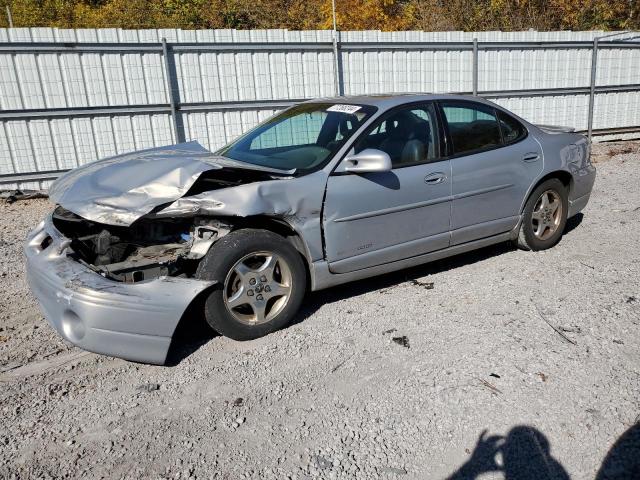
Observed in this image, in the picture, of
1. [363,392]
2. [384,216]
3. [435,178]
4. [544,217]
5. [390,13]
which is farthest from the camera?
[390,13]

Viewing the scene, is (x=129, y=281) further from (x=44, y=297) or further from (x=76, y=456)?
(x=76, y=456)

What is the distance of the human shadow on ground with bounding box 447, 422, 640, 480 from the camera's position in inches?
97.3

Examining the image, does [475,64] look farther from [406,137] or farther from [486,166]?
[406,137]

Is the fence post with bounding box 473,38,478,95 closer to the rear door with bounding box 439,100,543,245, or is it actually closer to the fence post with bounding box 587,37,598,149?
the fence post with bounding box 587,37,598,149

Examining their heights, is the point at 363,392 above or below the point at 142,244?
below

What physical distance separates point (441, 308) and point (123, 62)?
7.22 metres

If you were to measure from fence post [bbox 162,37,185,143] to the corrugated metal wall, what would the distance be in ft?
0.25

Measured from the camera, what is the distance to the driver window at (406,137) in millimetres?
4293

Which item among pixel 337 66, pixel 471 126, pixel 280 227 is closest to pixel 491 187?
pixel 471 126

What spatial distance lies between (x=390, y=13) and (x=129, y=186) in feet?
66.0

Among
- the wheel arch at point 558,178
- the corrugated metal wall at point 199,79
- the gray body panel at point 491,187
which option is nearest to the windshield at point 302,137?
the gray body panel at point 491,187

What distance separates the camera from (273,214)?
147 inches

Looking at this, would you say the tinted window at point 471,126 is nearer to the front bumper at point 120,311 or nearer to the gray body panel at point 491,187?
the gray body panel at point 491,187

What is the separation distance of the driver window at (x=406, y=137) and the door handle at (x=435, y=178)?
0.45 ft
